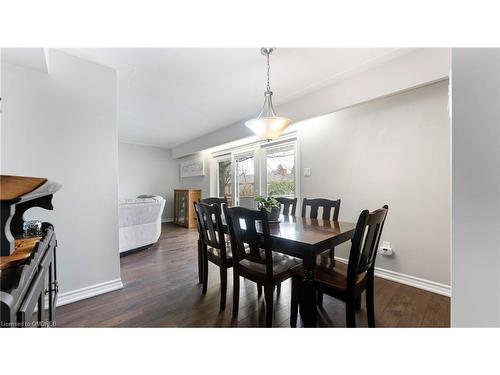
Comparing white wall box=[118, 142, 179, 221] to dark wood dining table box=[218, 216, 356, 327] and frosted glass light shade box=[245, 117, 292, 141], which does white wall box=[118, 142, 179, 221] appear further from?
dark wood dining table box=[218, 216, 356, 327]

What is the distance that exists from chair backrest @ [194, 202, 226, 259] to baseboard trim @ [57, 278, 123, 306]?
0.98 meters

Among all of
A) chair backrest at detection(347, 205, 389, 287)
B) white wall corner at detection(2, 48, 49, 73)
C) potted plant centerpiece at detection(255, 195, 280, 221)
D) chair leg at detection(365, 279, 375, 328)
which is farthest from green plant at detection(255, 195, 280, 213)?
white wall corner at detection(2, 48, 49, 73)

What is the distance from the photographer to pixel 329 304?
1707 mm

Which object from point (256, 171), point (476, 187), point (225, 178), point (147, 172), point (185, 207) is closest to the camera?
point (476, 187)

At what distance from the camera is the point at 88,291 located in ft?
5.95

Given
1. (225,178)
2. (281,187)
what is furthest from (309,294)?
(225,178)

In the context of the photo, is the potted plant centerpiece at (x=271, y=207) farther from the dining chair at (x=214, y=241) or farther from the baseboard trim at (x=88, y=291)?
the baseboard trim at (x=88, y=291)

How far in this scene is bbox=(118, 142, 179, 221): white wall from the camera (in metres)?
5.33

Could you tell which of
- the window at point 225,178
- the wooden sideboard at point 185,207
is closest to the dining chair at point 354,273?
the window at point 225,178

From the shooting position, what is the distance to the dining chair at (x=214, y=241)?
163 cm

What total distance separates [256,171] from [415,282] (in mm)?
2833

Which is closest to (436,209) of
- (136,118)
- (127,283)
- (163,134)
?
(127,283)

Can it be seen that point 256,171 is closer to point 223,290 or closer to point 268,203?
point 268,203
